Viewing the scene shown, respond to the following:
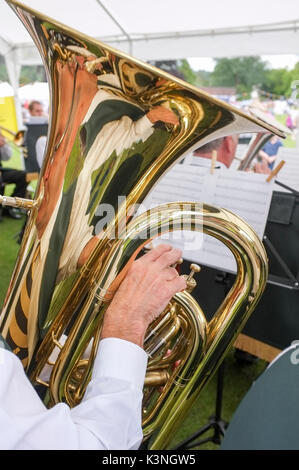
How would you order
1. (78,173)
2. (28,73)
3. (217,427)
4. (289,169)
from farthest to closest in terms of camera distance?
(28,73) → (289,169) → (217,427) → (78,173)

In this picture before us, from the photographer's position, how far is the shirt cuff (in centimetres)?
73

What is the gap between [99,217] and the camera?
0.86 metres

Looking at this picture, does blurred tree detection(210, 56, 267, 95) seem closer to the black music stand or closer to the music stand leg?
the black music stand

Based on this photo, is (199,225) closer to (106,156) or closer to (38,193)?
(106,156)

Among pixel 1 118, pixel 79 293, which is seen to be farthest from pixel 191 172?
pixel 1 118

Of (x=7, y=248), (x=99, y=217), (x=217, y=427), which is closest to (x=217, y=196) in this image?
(x=99, y=217)

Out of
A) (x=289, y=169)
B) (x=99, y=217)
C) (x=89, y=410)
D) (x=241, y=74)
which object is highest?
(x=241, y=74)

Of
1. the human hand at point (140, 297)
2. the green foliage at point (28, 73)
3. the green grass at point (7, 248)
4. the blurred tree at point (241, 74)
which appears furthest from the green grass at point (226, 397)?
the blurred tree at point (241, 74)

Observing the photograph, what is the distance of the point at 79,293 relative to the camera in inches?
34.7

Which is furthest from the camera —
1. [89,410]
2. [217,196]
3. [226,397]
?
[226,397]

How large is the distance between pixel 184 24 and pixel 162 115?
13.0ft

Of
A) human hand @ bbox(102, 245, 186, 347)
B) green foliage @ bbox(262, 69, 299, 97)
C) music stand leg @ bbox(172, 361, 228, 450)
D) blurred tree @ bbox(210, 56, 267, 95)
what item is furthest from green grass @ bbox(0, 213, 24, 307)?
green foliage @ bbox(262, 69, 299, 97)

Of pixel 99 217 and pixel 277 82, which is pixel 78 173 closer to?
pixel 99 217

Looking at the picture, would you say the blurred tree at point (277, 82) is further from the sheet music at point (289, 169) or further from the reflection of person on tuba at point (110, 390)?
the reflection of person on tuba at point (110, 390)
